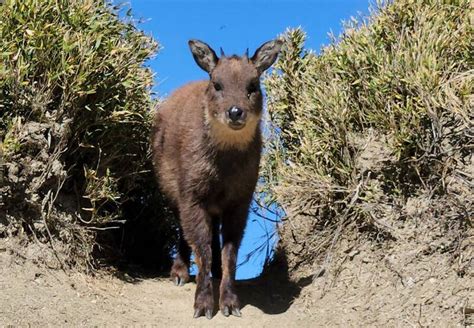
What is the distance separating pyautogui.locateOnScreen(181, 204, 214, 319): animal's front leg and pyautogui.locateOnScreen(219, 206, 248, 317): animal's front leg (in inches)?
5.7

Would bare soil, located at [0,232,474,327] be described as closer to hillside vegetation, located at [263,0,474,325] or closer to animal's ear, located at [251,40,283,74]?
hillside vegetation, located at [263,0,474,325]

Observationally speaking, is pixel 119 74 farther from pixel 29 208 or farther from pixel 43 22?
pixel 29 208

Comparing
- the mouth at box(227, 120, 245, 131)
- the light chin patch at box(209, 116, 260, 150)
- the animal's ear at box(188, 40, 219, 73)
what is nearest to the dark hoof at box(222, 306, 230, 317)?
the light chin patch at box(209, 116, 260, 150)

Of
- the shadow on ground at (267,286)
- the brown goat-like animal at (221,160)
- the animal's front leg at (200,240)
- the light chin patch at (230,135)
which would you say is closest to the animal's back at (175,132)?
the brown goat-like animal at (221,160)

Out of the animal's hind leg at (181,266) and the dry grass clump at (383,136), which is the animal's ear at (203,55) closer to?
the dry grass clump at (383,136)

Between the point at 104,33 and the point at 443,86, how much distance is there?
143 inches

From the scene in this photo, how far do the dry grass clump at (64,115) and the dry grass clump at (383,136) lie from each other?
80.3 inches

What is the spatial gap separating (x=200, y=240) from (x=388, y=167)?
2105mm

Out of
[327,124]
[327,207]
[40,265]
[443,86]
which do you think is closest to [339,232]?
[327,207]

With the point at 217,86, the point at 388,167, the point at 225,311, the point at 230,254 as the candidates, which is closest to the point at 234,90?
the point at 217,86

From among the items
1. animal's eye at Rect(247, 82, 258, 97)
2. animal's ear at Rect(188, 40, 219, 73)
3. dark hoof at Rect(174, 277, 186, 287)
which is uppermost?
animal's ear at Rect(188, 40, 219, 73)

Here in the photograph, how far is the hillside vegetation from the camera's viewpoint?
7.15 meters

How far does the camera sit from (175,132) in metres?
8.47

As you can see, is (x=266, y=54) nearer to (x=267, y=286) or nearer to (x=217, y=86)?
(x=217, y=86)
